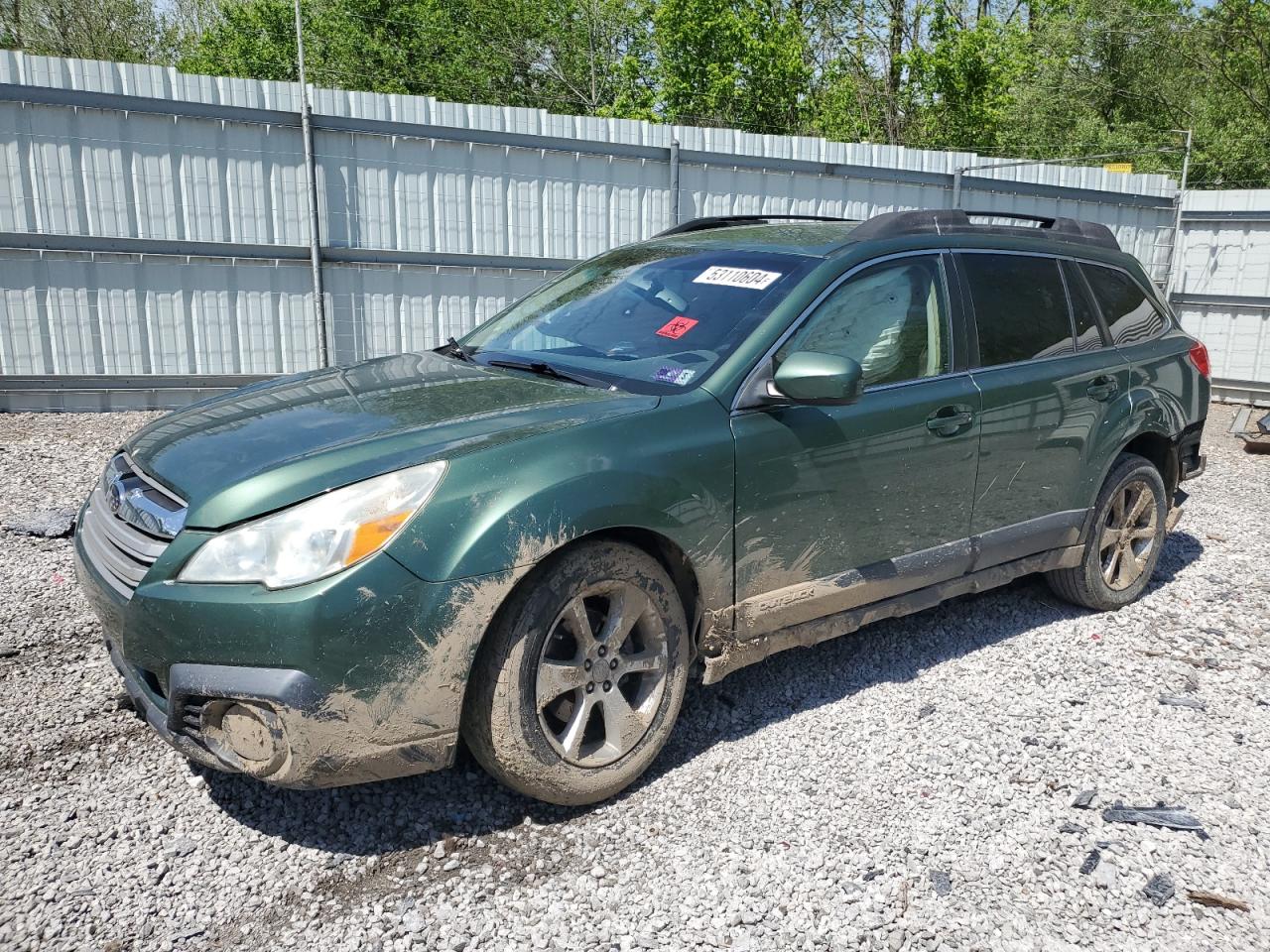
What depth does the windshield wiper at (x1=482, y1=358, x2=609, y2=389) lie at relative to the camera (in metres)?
3.36

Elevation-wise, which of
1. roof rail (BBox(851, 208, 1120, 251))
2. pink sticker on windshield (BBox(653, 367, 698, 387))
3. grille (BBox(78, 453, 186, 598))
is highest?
roof rail (BBox(851, 208, 1120, 251))

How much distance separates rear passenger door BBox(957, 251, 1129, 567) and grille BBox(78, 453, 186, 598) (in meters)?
2.99

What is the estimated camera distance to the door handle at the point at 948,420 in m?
3.75

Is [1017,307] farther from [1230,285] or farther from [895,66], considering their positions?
[895,66]

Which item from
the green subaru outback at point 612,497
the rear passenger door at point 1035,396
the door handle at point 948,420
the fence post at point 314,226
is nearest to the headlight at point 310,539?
the green subaru outback at point 612,497

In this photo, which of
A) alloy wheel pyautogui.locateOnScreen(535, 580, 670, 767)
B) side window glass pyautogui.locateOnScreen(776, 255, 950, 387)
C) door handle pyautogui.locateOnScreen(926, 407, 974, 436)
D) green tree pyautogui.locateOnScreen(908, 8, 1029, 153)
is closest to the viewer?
alloy wheel pyautogui.locateOnScreen(535, 580, 670, 767)

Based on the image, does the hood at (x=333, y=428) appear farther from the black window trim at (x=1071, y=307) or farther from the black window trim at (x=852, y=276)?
the black window trim at (x=1071, y=307)

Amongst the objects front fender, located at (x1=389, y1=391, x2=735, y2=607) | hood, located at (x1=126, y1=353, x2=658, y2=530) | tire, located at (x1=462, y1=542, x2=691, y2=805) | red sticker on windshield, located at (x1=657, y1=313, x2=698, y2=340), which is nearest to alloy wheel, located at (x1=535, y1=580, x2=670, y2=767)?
tire, located at (x1=462, y1=542, x2=691, y2=805)

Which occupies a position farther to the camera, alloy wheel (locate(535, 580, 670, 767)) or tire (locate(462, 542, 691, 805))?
alloy wheel (locate(535, 580, 670, 767))

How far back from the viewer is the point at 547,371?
3.55m

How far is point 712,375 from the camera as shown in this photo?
3.26 meters

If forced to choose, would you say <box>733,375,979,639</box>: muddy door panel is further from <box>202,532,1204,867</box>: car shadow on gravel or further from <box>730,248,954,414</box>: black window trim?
<box>202,532,1204,867</box>: car shadow on gravel

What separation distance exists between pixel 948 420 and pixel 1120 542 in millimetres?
1730

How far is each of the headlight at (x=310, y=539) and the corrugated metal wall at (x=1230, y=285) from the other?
12949mm
